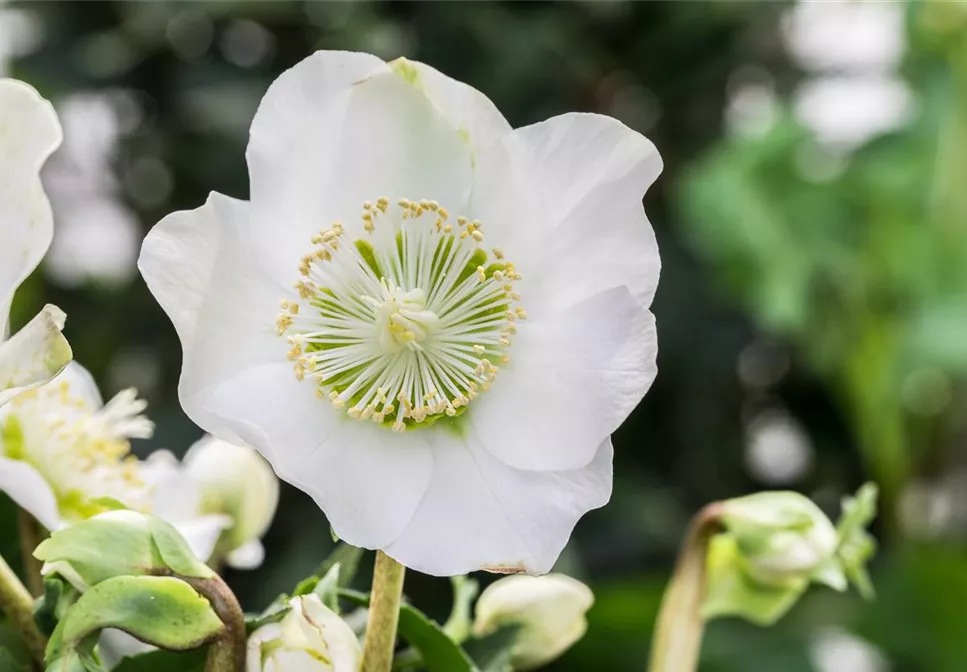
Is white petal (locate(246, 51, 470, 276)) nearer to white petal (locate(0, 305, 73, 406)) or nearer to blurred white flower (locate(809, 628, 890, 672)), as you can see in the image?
white petal (locate(0, 305, 73, 406))

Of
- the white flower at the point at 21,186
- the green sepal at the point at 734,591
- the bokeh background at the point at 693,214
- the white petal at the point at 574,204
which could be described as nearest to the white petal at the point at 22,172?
the white flower at the point at 21,186

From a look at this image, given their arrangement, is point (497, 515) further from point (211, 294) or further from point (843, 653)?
point (843, 653)

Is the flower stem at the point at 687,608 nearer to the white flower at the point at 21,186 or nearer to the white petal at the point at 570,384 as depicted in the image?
the white petal at the point at 570,384

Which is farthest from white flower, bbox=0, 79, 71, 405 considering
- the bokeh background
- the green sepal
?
the bokeh background

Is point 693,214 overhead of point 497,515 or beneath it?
beneath

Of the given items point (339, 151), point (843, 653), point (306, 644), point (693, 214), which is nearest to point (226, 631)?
point (306, 644)
